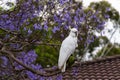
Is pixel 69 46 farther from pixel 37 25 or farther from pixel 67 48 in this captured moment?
pixel 37 25

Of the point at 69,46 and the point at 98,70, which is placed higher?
the point at 69,46

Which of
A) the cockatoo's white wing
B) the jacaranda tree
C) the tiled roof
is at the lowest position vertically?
the tiled roof

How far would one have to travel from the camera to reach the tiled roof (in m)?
8.79

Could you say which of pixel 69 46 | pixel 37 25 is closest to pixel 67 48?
pixel 69 46

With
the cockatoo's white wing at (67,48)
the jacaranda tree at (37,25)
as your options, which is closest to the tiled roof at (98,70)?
the jacaranda tree at (37,25)

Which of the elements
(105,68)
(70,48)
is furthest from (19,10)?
(105,68)

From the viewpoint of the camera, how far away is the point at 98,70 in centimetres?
941

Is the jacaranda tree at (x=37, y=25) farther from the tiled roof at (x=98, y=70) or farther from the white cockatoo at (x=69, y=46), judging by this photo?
the tiled roof at (x=98, y=70)

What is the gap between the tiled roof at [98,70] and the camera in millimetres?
8789

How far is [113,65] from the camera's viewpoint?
9.52 metres

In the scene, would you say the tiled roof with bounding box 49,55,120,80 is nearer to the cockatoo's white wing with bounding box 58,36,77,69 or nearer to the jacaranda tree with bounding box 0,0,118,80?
the jacaranda tree with bounding box 0,0,118,80

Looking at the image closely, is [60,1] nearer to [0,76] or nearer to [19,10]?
[19,10]

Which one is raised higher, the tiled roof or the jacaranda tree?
the jacaranda tree

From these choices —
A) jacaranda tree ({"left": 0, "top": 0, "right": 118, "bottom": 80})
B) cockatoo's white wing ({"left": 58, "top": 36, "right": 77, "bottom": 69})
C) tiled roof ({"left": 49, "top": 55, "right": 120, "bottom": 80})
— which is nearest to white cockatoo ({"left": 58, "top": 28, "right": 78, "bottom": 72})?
cockatoo's white wing ({"left": 58, "top": 36, "right": 77, "bottom": 69})
